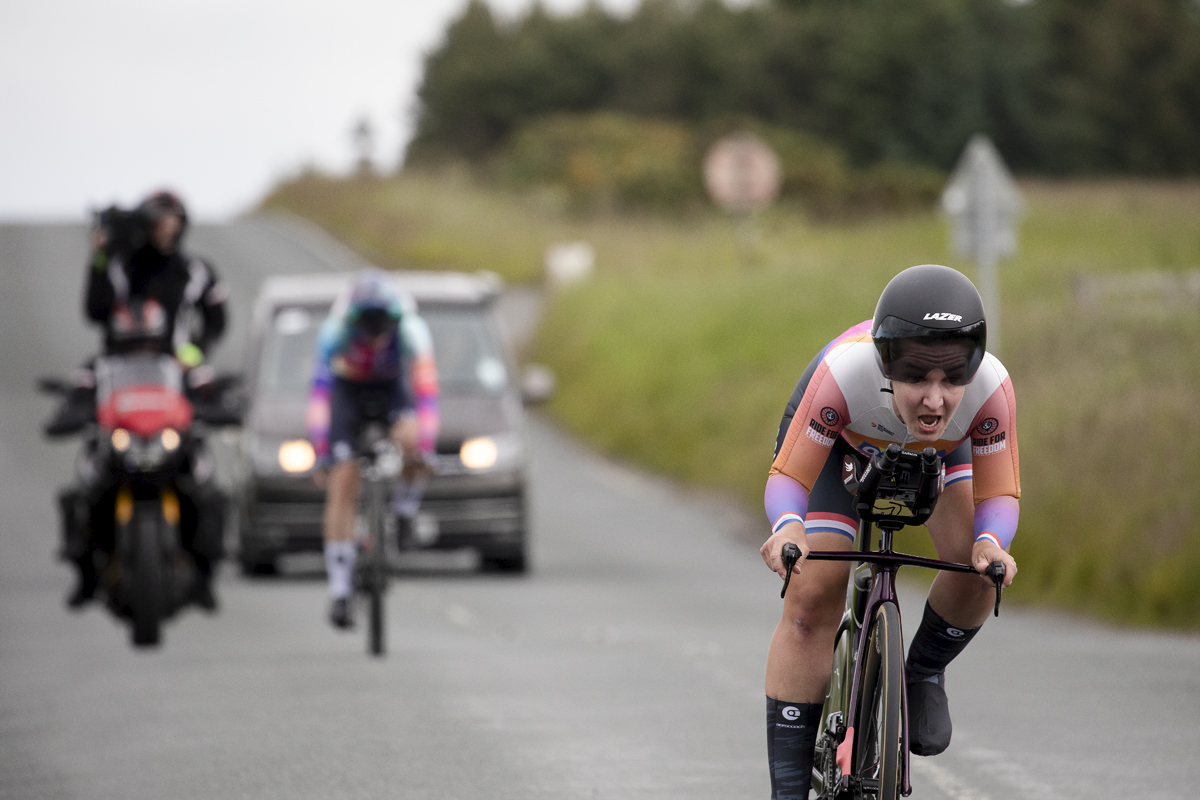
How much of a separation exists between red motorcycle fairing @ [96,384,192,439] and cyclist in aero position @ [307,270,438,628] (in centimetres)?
86

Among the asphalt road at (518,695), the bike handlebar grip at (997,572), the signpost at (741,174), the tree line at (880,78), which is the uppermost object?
the tree line at (880,78)

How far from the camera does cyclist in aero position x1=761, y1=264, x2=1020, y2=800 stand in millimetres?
4785

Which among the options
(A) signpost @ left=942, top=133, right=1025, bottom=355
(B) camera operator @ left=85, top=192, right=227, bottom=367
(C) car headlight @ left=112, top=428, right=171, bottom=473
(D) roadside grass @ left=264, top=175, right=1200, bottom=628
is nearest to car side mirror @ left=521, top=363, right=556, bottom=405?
(D) roadside grass @ left=264, top=175, right=1200, bottom=628

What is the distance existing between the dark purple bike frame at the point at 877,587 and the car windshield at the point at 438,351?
9840 millimetres

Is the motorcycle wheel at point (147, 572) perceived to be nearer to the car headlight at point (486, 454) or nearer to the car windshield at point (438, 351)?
the car headlight at point (486, 454)

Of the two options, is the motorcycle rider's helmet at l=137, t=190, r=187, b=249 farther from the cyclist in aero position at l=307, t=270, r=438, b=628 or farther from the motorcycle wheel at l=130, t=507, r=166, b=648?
the motorcycle wheel at l=130, t=507, r=166, b=648

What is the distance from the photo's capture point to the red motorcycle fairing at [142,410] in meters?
9.52

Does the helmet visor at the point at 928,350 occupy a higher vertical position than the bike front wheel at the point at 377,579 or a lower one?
higher

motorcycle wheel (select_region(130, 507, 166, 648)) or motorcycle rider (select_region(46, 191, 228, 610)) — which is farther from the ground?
motorcycle rider (select_region(46, 191, 228, 610))

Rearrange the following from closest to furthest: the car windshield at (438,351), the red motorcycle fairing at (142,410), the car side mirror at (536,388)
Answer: the red motorcycle fairing at (142,410), the car side mirror at (536,388), the car windshield at (438,351)

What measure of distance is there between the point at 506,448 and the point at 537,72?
288ft

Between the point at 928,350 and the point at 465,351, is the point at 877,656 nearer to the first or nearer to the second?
the point at 928,350

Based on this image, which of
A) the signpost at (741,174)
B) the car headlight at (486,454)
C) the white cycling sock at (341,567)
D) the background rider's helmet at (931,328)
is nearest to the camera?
the background rider's helmet at (931,328)

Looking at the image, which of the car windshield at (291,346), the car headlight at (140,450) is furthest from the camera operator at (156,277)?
the car windshield at (291,346)
